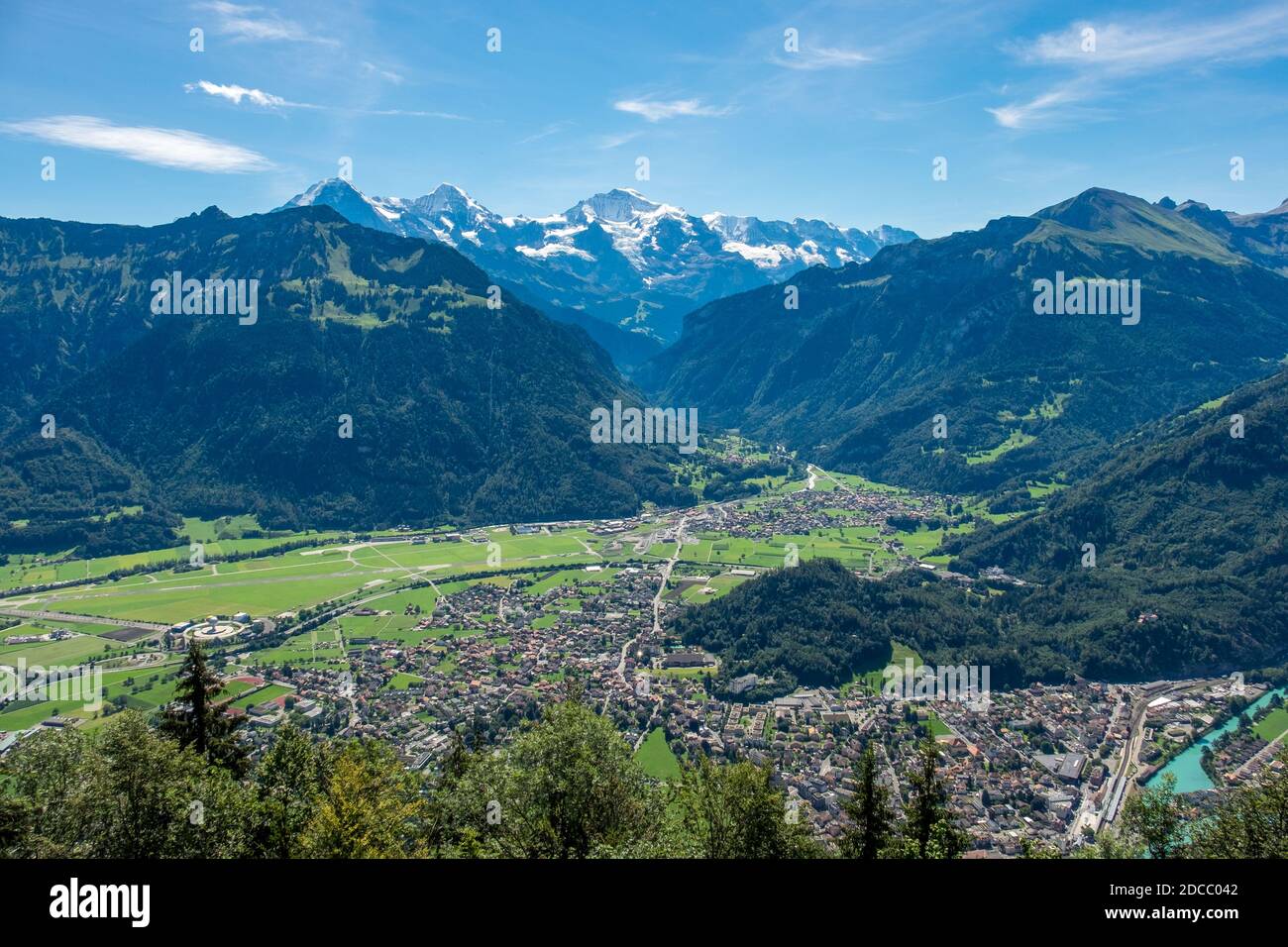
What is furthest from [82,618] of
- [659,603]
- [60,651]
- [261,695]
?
[659,603]

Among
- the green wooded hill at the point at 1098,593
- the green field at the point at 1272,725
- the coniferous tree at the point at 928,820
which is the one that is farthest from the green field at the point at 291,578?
the coniferous tree at the point at 928,820

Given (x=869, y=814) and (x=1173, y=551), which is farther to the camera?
(x=1173, y=551)

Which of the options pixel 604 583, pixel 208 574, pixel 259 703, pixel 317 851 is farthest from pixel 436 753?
pixel 208 574

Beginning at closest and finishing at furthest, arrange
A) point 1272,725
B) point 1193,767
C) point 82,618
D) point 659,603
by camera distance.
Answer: point 1193,767 → point 1272,725 → point 82,618 → point 659,603

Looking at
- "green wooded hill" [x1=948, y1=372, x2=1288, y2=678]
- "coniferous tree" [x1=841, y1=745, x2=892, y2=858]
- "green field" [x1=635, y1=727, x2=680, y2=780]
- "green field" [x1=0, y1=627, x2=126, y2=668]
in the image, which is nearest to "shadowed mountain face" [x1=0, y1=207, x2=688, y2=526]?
"green field" [x1=0, y1=627, x2=126, y2=668]

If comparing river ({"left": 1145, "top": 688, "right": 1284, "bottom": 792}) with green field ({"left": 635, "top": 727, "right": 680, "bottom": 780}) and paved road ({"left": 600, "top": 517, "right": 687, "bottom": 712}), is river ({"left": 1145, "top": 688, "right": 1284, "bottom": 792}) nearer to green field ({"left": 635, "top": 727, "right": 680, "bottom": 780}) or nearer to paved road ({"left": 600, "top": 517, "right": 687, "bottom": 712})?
green field ({"left": 635, "top": 727, "right": 680, "bottom": 780})

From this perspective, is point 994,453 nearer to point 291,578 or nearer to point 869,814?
point 291,578

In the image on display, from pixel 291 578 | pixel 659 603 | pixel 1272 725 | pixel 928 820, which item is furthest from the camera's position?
pixel 291 578

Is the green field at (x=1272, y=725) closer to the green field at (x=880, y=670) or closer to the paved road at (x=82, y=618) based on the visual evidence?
the green field at (x=880, y=670)

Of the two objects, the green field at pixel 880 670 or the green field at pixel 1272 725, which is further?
the green field at pixel 880 670
